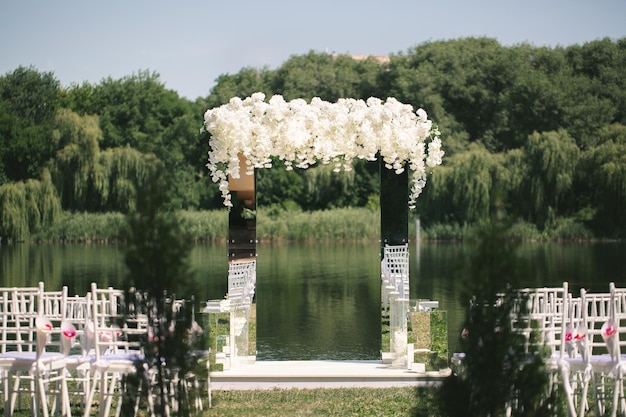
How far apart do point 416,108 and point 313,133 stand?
107ft

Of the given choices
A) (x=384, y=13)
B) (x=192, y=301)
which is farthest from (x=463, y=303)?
(x=384, y=13)

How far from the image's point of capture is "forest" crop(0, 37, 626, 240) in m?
33.1

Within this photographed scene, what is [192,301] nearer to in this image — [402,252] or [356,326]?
[402,252]

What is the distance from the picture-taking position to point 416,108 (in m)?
41.5

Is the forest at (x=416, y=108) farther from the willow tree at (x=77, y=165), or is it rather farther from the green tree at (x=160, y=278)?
the green tree at (x=160, y=278)

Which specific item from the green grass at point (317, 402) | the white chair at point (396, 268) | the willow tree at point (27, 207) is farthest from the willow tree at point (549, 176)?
the green grass at point (317, 402)

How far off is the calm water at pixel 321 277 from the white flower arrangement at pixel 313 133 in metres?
1.19

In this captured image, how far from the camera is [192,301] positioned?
4.59 meters

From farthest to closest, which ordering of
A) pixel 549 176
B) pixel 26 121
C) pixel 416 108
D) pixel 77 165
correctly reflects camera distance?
pixel 416 108
pixel 26 121
pixel 77 165
pixel 549 176

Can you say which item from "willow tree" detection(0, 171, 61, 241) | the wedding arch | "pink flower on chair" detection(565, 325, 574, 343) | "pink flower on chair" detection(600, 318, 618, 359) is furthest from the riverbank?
"pink flower on chair" detection(600, 318, 618, 359)

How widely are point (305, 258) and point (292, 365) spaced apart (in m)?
20.9

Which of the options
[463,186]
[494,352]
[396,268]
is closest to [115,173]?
[463,186]

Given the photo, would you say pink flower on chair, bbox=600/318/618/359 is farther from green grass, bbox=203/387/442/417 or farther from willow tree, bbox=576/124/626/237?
willow tree, bbox=576/124/626/237

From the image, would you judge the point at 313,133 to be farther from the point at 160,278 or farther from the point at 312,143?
the point at 160,278
